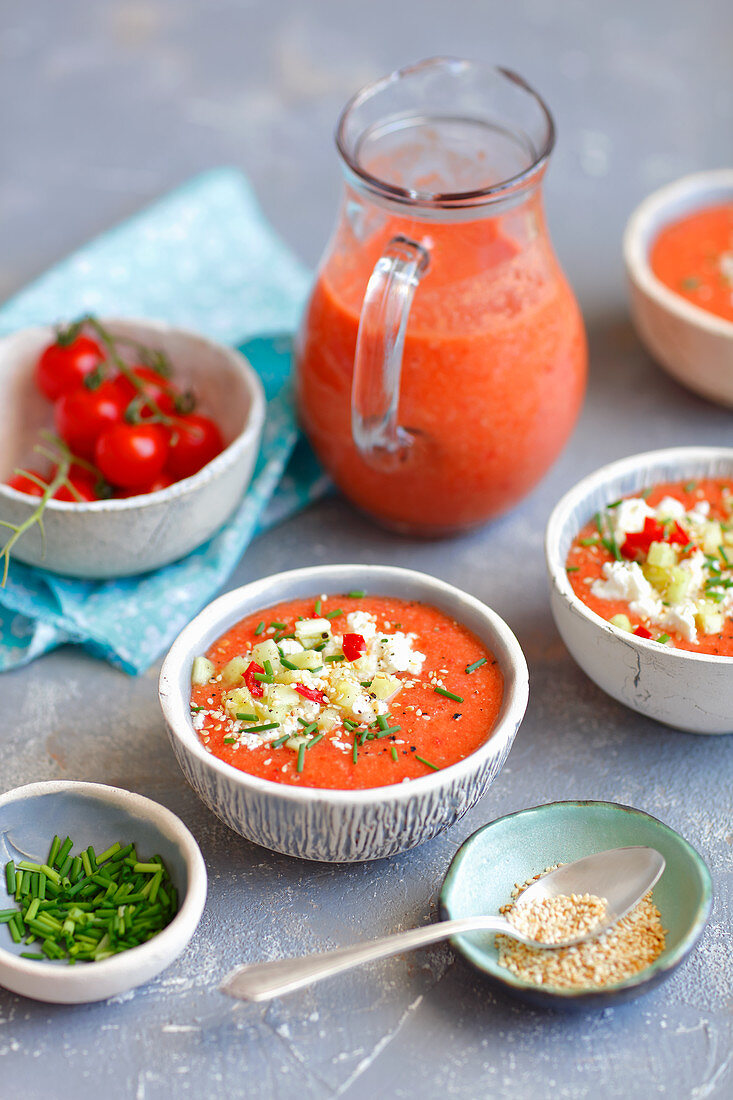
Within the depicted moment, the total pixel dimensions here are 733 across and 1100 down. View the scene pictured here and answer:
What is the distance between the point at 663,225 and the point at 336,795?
157 centimetres

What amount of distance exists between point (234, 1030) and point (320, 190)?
205cm

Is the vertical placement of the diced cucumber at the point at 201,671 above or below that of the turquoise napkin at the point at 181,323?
above

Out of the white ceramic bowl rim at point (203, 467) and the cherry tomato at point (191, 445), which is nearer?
the white ceramic bowl rim at point (203, 467)

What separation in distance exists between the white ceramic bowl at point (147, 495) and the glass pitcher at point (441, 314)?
136 millimetres

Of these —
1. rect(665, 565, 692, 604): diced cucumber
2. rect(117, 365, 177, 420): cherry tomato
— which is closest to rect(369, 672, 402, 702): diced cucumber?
rect(665, 565, 692, 604): diced cucumber

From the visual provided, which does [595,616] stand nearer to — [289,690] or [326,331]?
[289,690]

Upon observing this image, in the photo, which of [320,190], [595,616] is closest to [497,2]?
[320,190]

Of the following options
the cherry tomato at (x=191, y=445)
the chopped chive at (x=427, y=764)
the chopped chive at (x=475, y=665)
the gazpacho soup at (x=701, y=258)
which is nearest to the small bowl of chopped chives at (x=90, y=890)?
the chopped chive at (x=427, y=764)

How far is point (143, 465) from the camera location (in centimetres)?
183

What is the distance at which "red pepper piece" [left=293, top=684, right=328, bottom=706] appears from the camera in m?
1.44

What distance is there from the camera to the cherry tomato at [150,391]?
1.93 m

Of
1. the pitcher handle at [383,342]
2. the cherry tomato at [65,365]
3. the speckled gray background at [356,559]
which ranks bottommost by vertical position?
the speckled gray background at [356,559]

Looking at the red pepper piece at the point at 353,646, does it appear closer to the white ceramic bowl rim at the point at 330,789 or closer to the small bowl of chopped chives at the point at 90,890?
the white ceramic bowl rim at the point at 330,789

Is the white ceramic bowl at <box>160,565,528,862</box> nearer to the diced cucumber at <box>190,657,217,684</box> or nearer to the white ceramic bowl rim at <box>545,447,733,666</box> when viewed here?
the diced cucumber at <box>190,657,217,684</box>
